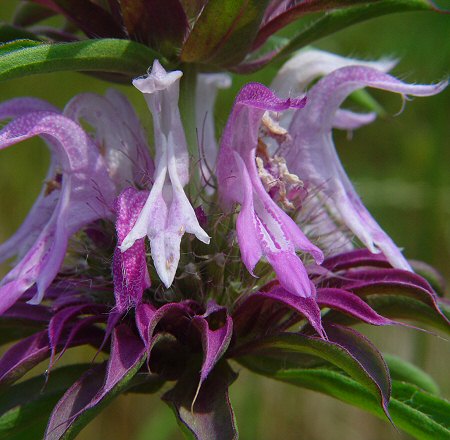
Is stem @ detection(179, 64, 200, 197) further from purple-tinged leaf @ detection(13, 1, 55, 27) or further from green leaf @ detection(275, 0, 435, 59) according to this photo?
purple-tinged leaf @ detection(13, 1, 55, 27)

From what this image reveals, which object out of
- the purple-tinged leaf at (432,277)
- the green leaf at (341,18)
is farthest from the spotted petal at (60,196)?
the purple-tinged leaf at (432,277)

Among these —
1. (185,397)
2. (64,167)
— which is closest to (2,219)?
(64,167)

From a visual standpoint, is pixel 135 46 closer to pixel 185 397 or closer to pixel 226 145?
pixel 226 145

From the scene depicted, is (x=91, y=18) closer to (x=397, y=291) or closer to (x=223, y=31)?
(x=223, y=31)

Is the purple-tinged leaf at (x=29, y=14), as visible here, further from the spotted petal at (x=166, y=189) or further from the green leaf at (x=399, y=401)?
the green leaf at (x=399, y=401)

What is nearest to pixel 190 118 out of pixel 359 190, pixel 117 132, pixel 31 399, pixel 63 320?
pixel 117 132

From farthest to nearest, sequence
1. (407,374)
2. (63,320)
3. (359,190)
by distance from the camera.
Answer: (359,190) → (407,374) → (63,320)

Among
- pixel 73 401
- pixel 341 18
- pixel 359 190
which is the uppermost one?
pixel 341 18
